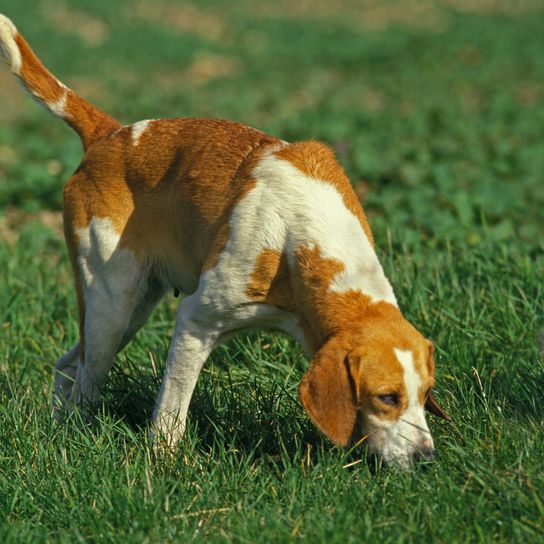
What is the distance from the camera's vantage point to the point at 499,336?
5.20 meters

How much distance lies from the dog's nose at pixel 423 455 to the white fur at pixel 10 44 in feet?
9.18

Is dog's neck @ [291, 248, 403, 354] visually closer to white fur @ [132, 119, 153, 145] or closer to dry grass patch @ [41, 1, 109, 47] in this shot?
white fur @ [132, 119, 153, 145]

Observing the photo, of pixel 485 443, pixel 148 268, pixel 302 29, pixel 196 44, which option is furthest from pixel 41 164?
pixel 302 29

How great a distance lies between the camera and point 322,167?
14.7 feet

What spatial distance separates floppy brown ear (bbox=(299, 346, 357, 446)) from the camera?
3.77 metres

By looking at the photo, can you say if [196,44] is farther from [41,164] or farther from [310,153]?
[310,153]

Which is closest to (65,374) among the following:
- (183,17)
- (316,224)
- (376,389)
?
(316,224)

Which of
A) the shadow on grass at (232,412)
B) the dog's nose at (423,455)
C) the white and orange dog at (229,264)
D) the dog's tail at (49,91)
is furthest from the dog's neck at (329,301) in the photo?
the dog's tail at (49,91)

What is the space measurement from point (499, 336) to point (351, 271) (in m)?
1.41

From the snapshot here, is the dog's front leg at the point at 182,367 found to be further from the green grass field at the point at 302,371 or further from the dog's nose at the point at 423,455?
the dog's nose at the point at 423,455

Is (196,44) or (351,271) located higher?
(196,44)

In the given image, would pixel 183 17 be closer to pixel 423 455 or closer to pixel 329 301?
pixel 329 301

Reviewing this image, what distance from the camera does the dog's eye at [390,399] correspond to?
3779 millimetres

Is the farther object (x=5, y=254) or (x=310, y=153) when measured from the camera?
(x=5, y=254)
